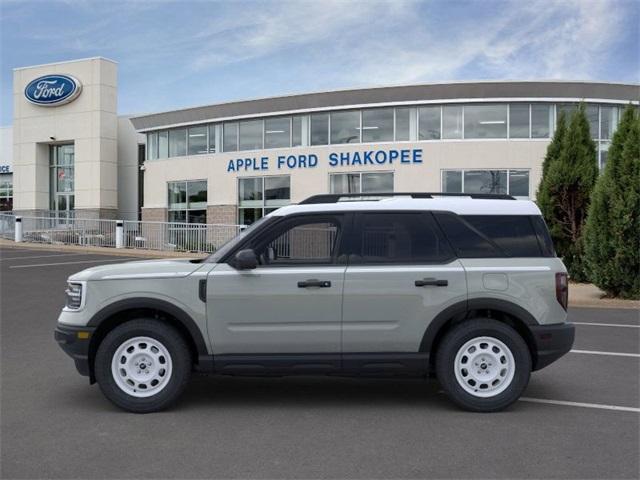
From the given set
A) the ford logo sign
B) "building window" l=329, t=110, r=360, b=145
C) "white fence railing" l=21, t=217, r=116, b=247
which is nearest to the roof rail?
"building window" l=329, t=110, r=360, b=145

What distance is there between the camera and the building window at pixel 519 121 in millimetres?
24578

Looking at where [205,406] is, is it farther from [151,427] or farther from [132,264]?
[132,264]

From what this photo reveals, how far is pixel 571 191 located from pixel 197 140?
19020 millimetres

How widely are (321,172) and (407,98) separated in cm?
452

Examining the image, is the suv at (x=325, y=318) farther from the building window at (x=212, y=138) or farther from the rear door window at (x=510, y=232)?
the building window at (x=212, y=138)

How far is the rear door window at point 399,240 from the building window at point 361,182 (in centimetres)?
2018

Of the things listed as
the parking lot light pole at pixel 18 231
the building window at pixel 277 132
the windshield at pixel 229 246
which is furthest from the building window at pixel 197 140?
the windshield at pixel 229 246

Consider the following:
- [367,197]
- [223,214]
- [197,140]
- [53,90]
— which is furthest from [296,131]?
[367,197]

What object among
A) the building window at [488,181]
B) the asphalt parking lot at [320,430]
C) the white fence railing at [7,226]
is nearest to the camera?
the asphalt parking lot at [320,430]

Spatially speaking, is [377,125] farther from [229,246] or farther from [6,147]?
[6,147]

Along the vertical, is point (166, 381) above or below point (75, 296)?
below

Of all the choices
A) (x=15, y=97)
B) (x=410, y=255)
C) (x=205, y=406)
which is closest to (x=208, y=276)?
(x=205, y=406)

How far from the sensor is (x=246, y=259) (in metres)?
5.30

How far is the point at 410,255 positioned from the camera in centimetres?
561
